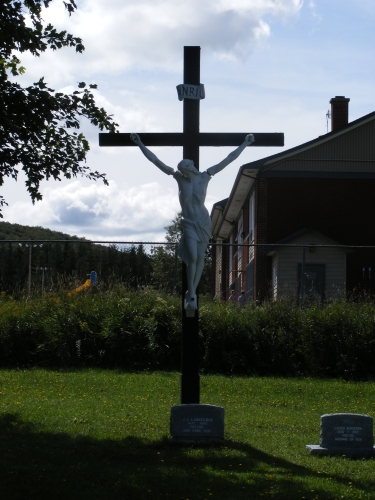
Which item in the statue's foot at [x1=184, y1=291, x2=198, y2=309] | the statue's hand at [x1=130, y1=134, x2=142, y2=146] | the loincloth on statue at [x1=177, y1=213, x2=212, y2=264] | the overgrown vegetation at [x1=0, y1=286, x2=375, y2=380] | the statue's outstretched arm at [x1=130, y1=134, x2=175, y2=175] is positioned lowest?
the overgrown vegetation at [x1=0, y1=286, x2=375, y2=380]

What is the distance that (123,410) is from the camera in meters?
11.8

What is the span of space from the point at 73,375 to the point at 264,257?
1280 centimetres

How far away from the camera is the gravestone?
29.4 ft

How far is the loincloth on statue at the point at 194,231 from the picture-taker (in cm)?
926

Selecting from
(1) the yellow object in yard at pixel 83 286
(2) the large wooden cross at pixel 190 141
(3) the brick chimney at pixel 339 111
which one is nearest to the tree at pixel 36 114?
(2) the large wooden cross at pixel 190 141

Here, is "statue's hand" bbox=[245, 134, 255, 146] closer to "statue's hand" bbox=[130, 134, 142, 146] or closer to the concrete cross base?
"statue's hand" bbox=[130, 134, 142, 146]

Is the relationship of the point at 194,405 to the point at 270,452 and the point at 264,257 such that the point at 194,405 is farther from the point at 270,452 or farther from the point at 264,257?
the point at 264,257

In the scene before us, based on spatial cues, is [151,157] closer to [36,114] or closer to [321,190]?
[36,114]

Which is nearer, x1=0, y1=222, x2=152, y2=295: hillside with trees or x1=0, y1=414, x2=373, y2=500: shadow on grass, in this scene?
x1=0, y1=414, x2=373, y2=500: shadow on grass

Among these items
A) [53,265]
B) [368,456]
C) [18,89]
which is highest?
[18,89]

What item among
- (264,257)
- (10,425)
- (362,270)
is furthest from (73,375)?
(362,270)

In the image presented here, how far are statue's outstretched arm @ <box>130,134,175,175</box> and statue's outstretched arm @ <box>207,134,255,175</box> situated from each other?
A: 20.4 inches

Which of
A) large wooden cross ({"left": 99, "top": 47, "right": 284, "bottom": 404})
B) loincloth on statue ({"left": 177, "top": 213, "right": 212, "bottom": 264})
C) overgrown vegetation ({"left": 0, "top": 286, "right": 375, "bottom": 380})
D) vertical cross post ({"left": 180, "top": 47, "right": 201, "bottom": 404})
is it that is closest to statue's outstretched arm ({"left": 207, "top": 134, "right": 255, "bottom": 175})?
large wooden cross ({"left": 99, "top": 47, "right": 284, "bottom": 404})

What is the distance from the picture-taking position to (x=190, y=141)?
32.2 feet
